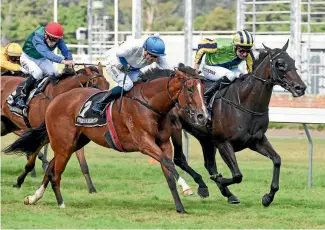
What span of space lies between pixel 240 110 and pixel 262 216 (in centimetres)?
149

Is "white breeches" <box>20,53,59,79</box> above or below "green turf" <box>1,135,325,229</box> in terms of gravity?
above

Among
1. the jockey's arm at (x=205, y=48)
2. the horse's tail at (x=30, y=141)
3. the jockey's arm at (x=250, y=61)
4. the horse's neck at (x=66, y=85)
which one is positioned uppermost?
the jockey's arm at (x=205, y=48)

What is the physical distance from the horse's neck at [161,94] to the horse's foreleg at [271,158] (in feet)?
4.13

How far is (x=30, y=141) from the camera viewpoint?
11.9m

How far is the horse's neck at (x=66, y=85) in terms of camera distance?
13.4 metres

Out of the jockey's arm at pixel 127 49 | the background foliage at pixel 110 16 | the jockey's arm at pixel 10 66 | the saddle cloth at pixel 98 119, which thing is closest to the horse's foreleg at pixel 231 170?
the saddle cloth at pixel 98 119

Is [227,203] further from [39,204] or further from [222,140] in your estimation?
[39,204]

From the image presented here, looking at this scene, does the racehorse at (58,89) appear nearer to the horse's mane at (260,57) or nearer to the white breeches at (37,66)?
the white breeches at (37,66)

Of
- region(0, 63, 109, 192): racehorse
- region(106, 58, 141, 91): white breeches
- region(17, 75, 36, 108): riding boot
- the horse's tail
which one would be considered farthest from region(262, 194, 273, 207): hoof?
region(17, 75, 36, 108): riding boot

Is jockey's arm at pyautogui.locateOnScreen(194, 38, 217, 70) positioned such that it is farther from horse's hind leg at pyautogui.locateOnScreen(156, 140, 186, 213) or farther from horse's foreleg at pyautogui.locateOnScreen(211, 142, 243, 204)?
horse's hind leg at pyautogui.locateOnScreen(156, 140, 186, 213)

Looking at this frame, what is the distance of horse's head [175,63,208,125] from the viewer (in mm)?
10016

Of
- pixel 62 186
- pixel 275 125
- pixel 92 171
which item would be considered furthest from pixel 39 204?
pixel 275 125

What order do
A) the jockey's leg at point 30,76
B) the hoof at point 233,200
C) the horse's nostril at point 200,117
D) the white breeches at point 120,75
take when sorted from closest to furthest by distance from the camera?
the horse's nostril at point 200,117, the white breeches at point 120,75, the hoof at point 233,200, the jockey's leg at point 30,76

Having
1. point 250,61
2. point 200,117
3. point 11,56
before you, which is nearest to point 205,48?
point 250,61
